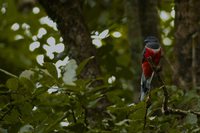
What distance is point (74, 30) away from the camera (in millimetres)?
3785

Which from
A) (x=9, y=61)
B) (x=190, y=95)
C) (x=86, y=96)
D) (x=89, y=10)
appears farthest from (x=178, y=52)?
(x=9, y=61)

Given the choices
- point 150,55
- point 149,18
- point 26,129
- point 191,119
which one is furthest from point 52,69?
point 149,18

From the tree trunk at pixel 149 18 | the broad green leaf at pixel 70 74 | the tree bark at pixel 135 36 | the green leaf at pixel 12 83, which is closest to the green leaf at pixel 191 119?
the broad green leaf at pixel 70 74

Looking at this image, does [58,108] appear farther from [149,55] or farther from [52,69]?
[149,55]

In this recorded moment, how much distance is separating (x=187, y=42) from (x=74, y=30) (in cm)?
125

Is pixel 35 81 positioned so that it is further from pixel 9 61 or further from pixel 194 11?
pixel 194 11

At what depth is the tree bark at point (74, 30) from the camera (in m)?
3.74

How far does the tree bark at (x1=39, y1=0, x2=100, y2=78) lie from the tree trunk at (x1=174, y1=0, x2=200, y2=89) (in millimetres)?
1003

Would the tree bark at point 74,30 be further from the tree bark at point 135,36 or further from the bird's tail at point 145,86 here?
the tree bark at point 135,36

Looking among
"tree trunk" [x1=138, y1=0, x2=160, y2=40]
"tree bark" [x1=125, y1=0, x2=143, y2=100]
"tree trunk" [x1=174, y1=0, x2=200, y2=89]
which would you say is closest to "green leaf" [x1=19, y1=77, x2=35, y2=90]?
"tree bark" [x1=125, y1=0, x2=143, y2=100]

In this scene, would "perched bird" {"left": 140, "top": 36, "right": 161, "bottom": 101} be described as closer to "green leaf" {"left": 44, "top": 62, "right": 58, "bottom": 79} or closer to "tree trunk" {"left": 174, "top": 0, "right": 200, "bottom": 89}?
"tree trunk" {"left": 174, "top": 0, "right": 200, "bottom": 89}

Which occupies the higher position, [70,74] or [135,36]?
[135,36]

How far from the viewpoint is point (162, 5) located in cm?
624

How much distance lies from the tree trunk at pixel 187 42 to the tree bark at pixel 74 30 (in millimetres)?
1003
